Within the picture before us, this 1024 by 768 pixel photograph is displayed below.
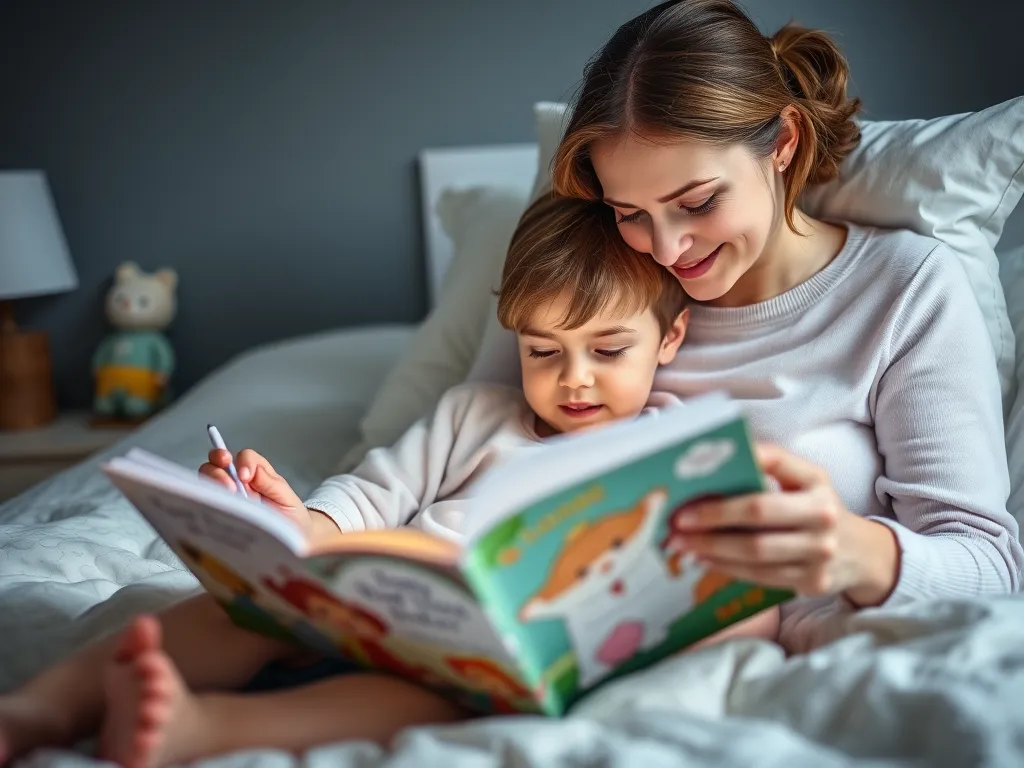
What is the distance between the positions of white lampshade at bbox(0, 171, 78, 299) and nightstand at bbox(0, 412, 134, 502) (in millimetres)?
365

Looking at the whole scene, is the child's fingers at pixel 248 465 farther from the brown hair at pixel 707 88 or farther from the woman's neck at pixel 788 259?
the woman's neck at pixel 788 259

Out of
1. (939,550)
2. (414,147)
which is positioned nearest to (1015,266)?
(939,550)

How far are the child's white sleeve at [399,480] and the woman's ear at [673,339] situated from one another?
26 cm

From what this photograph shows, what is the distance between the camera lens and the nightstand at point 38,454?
2.41m

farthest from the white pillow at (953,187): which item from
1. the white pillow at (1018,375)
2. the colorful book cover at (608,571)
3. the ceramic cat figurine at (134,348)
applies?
the ceramic cat figurine at (134,348)

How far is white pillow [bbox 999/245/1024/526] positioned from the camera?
1.19 metres

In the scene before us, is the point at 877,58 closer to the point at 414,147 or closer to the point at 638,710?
the point at 414,147

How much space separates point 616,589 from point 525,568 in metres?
0.09

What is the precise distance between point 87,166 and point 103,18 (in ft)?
1.25

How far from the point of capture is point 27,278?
7.99 ft

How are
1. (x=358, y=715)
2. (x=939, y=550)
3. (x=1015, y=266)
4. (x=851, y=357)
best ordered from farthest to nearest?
(x=1015, y=266)
(x=851, y=357)
(x=939, y=550)
(x=358, y=715)

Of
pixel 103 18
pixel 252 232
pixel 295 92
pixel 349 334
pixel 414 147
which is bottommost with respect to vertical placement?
pixel 349 334

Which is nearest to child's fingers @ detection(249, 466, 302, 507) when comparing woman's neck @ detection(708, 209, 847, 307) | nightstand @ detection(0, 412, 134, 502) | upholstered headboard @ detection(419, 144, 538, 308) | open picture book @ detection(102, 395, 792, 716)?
open picture book @ detection(102, 395, 792, 716)

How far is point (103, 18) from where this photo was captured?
8.43 ft
